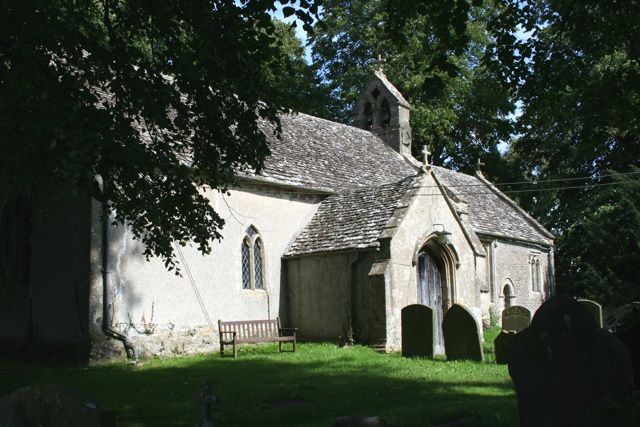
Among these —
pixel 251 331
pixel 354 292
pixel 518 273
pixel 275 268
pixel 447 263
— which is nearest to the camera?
pixel 354 292

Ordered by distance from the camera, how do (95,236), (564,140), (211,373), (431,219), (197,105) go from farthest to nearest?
1. (564,140)
2. (431,219)
3. (95,236)
4. (211,373)
5. (197,105)

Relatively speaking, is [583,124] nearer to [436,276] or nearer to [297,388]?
[436,276]

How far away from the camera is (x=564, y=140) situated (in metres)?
33.1

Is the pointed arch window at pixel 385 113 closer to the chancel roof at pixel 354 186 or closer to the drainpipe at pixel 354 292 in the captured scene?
the chancel roof at pixel 354 186

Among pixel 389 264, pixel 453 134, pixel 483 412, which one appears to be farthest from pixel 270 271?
pixel 453 134

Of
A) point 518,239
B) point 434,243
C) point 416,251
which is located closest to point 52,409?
point 416,251

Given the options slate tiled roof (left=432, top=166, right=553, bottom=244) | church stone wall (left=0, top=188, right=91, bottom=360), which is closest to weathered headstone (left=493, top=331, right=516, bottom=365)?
church stone wall (left=0, top=188, right=91, bottom=360)

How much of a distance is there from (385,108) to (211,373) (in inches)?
733

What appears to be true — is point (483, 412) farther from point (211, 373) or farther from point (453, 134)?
A: point (453, 134)

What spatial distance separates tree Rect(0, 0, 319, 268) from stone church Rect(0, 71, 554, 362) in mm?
4004

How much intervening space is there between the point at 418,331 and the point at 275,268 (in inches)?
217

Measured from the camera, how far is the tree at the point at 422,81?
34750 mm

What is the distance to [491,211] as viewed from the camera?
28.5 metres

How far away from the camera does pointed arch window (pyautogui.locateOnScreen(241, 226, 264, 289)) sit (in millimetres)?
17750
